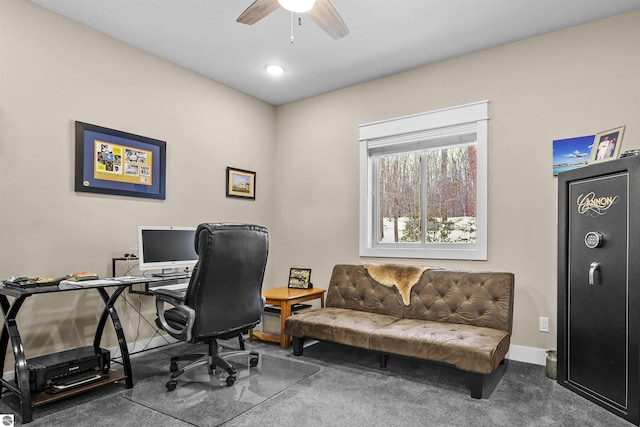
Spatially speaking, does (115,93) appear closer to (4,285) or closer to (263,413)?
(4,285)

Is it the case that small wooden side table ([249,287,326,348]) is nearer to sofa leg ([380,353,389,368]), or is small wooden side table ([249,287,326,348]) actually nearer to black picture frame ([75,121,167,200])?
sofa leg ([380,353,389,368])

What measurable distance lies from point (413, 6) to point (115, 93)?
2.62 metres

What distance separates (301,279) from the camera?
4.42 m

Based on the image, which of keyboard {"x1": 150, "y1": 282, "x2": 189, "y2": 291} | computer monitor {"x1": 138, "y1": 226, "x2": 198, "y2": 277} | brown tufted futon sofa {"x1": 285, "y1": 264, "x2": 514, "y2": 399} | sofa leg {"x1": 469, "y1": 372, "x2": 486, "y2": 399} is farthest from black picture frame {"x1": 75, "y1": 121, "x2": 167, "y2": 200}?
sofa leg {"x1": 469, "y1": 372, "x2": 486, "y2": 399}

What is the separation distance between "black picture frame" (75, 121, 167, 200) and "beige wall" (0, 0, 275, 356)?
7 cm

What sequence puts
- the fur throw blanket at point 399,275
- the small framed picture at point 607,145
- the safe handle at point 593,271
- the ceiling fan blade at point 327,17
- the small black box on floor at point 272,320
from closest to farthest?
the ceiling fan blade at point 327,17 < the safe handle at point 593,271 < the small framed picture at point 607,145 < the fur throw blanket at point 399,275 < the small black box on floor at point 272,320

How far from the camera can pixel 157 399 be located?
2.67m

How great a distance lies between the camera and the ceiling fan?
2393mm

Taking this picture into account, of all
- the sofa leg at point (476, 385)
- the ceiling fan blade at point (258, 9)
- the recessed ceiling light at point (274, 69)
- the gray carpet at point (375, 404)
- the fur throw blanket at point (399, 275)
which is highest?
the recessed ceiling light at point (274, 69)

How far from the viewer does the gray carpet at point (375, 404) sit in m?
2.38

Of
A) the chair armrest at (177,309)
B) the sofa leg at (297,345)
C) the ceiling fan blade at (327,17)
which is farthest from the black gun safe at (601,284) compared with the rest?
the chair armrest at (177,309)

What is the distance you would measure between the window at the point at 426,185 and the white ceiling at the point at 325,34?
2.14 feet

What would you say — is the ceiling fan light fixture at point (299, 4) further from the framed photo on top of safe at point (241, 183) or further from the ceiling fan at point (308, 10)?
the framed photo on top of safe at point (241, 183)

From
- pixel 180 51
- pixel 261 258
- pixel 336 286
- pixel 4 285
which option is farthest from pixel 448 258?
pixel 4 285
